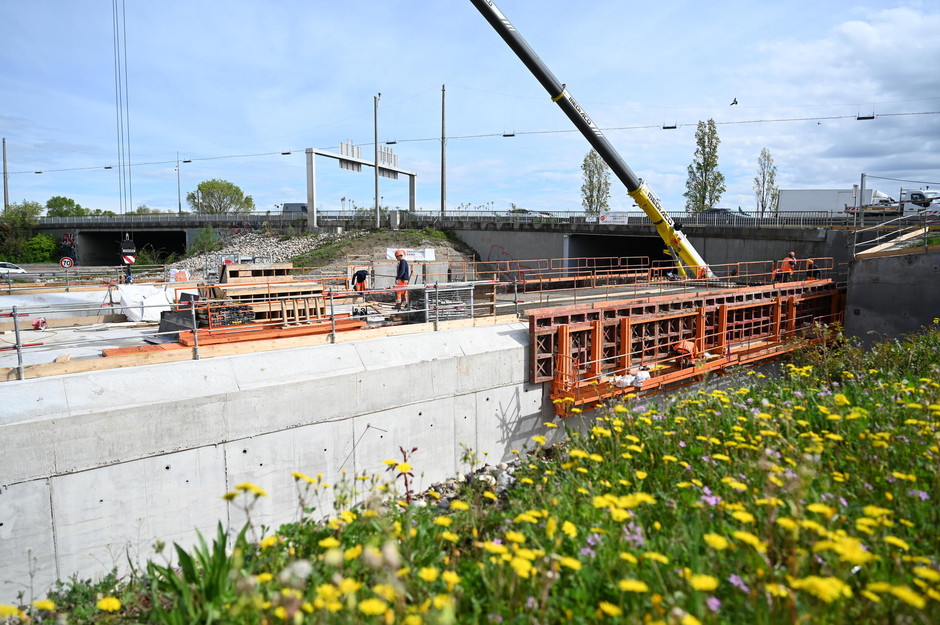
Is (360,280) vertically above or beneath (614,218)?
beneath

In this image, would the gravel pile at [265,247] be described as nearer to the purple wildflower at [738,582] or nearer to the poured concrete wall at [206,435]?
the poured concrete wall at [206,435]

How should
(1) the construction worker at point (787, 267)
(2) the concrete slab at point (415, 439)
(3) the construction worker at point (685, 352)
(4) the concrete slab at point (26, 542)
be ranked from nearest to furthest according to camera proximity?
(4) the concrete slab at point (26, 542) < (2) the concrete slab at point (415, 439) < (3) the construction worker at point (685, 352) < (1) the construction worker at point (787, 267)

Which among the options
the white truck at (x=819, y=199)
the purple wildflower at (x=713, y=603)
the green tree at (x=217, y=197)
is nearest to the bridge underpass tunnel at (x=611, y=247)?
the white truck at (x=819, y=199)

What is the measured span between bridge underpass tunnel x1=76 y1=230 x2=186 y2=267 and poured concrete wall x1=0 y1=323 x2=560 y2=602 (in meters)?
60.9

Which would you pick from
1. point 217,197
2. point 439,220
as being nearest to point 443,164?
point 439,220

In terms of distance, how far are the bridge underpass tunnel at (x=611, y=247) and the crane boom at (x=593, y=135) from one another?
14.4m

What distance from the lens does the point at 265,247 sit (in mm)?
49125

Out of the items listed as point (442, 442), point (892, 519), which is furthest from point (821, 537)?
point (442, 442)

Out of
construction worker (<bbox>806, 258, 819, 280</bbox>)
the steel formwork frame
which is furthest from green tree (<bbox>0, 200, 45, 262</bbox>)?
construction worker (<bbox>806, 258, 819, 280</bbox>)

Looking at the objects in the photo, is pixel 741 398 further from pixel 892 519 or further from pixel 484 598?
pixel 484 598

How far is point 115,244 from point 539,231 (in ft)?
186

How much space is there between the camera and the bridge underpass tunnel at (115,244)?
207 ft

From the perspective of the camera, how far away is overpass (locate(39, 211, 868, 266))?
84.9ft

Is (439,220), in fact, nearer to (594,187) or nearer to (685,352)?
(594,187)
